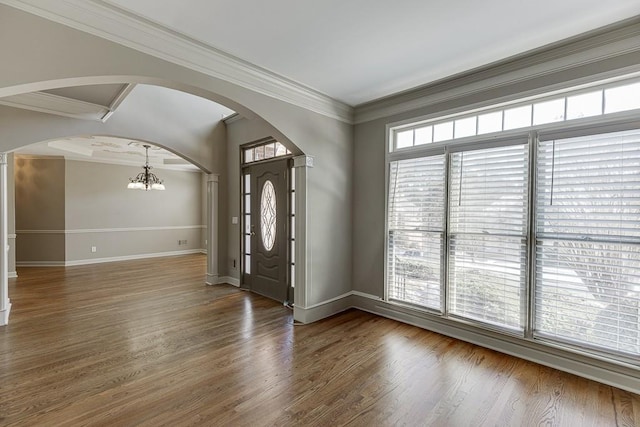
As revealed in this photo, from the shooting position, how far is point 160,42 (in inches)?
90.4

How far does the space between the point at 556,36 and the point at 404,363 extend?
3.10m

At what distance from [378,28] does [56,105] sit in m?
4.10

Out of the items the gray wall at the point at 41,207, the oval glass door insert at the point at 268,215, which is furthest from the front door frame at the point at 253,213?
the gray wall at the point at 41,207

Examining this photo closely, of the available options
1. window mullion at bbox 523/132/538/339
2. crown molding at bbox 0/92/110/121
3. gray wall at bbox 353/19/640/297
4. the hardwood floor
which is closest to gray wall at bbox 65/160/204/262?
the hardwood floor

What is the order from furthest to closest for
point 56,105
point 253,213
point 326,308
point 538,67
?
point 253,213 < point 326,308 < point 56,105 < point 538,67

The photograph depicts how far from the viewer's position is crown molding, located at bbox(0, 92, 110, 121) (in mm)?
3504

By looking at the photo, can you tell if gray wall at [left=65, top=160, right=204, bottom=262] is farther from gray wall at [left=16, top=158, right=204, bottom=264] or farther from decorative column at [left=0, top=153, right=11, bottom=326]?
decorative column at [left=0, top=153, right=11, bottom=326]

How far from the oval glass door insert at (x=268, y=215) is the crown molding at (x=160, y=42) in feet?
5.60

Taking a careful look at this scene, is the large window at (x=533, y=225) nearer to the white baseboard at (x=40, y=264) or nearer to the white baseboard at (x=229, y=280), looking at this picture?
the white baseboard at (x=229, y=280)

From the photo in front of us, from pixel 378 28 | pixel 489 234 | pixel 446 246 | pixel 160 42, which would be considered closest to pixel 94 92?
pixel 160 42

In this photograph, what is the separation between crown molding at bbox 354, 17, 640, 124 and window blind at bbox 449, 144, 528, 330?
64 cm

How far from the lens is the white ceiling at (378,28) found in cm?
204

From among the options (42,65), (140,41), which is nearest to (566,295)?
(140,41)

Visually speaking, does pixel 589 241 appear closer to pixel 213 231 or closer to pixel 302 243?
pixel 302 243
